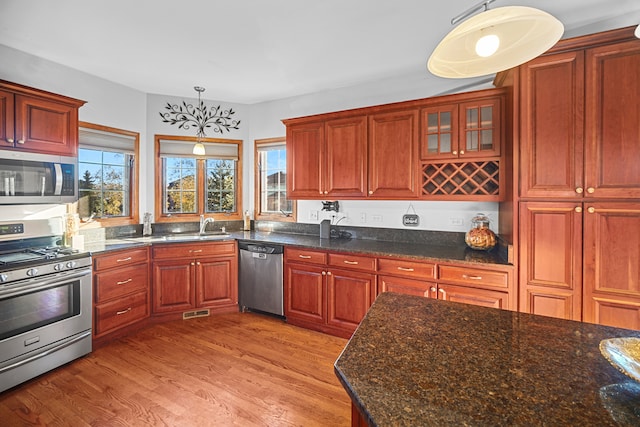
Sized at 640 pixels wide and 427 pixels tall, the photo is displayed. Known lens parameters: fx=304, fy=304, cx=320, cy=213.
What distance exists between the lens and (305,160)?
3.46 m

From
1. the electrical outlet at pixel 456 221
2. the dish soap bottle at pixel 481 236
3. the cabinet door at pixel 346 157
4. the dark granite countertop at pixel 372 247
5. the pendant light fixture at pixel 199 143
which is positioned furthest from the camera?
the pendant light fixture at pixel 199 143

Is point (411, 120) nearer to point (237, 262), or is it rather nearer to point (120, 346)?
point (237, 262)

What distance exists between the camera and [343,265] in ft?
9.68

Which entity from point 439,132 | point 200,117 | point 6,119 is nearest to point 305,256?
point 439,132

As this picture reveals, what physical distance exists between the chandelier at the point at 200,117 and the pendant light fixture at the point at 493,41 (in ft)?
10.9

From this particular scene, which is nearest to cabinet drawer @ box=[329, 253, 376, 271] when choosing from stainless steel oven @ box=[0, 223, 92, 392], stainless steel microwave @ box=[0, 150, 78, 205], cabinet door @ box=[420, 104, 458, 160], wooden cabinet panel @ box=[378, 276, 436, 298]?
wooden cabinet panel @ box=[378, 276, 436, 298]

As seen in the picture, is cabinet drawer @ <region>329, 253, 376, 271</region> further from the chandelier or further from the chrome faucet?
the chandelier

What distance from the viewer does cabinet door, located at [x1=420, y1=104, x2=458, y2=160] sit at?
8.86 ft

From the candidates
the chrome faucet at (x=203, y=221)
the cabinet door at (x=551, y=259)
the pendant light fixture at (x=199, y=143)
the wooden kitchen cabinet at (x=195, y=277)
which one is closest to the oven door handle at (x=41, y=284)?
the wooden kitchen cabinet at (x=195, y=277)

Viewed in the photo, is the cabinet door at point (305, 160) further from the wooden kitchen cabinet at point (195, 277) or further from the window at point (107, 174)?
the window at point (107, 174)

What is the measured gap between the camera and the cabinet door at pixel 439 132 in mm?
2701

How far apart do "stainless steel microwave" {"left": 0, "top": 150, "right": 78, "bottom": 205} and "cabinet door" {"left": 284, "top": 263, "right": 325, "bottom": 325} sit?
84.1 inches

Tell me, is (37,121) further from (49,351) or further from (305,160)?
(305,160)

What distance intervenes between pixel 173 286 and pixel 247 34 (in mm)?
2622
